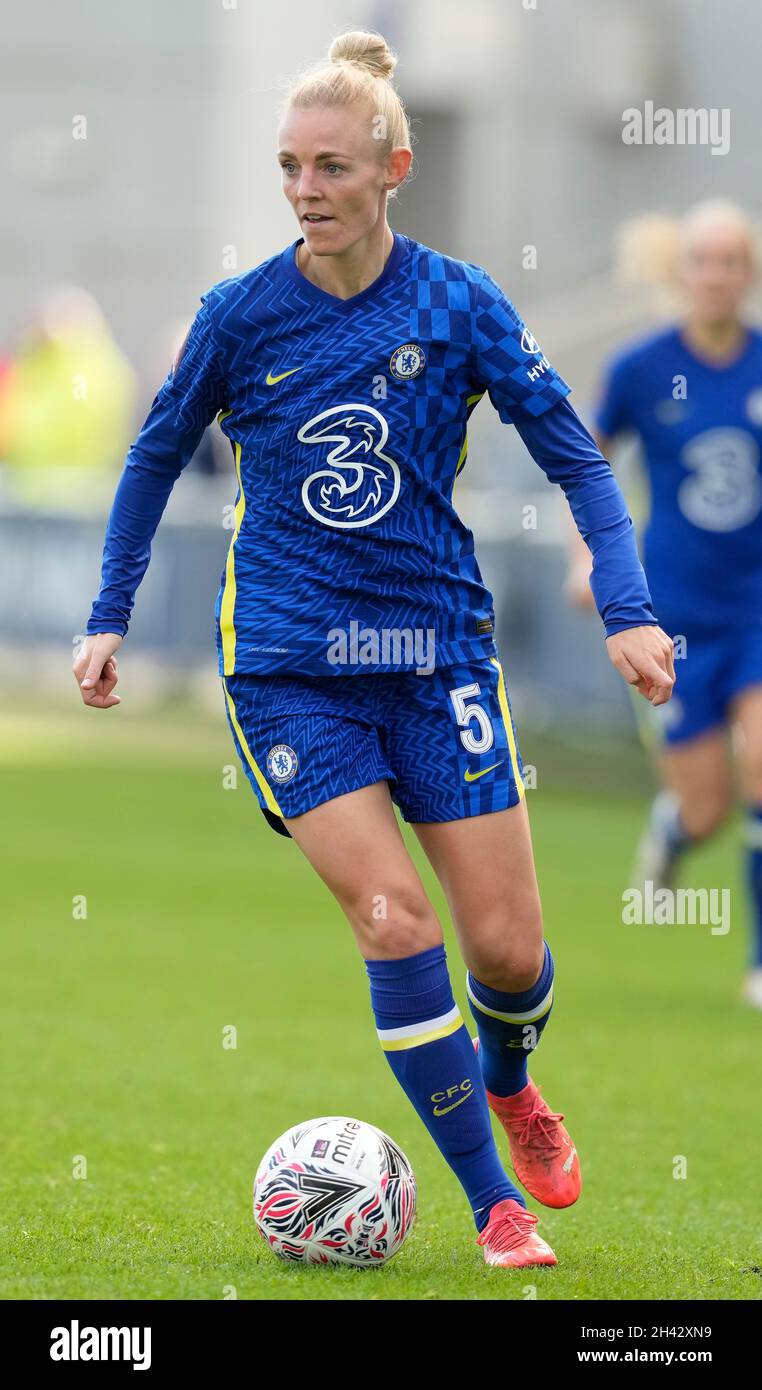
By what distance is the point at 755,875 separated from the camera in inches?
336

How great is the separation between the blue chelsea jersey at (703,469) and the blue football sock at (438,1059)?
410 centimetres

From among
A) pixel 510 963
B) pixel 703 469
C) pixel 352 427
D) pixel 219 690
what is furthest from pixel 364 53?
pixel 219 690

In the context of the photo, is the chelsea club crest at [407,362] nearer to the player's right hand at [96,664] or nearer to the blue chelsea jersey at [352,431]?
the blue chelsea jersey at [352,431]

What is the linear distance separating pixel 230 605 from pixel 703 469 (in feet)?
13.9

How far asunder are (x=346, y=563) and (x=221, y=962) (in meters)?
4.51

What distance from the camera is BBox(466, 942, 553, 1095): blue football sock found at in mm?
4914

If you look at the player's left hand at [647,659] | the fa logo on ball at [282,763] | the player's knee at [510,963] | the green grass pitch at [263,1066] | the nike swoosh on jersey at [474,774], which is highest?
the player's left hand at [647,659]

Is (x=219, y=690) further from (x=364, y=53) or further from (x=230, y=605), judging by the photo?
(x=364, y=53)

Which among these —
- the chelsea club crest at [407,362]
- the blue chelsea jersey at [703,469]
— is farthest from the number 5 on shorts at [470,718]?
the blue chelsea jersey at [703,469]

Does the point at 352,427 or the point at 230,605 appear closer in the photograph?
the point at 352,427

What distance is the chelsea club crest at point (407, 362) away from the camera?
4.56 metres
